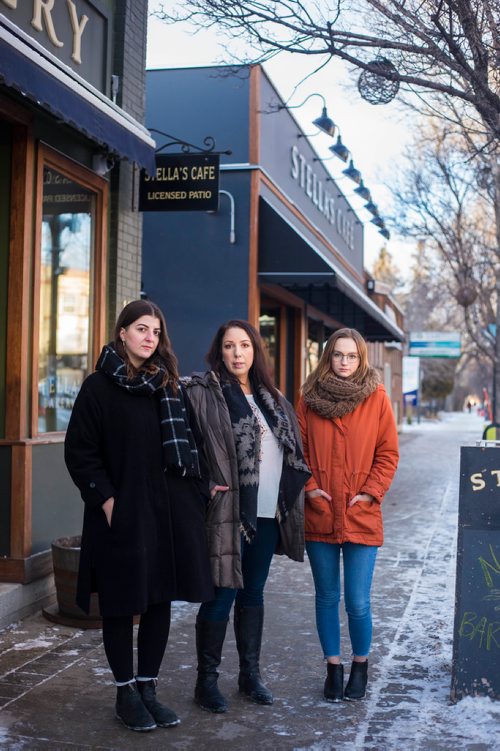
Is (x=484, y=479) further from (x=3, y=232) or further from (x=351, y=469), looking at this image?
(x=3, y=232)

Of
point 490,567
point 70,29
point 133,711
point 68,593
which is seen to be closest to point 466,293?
point 70,29

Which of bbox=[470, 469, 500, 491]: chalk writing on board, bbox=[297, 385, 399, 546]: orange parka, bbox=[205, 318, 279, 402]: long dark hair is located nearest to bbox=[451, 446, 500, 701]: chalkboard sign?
bbox=[470, 469, 500, 491]: chalk writing on board

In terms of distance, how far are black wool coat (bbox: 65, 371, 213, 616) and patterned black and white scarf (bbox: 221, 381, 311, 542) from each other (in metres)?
0.24

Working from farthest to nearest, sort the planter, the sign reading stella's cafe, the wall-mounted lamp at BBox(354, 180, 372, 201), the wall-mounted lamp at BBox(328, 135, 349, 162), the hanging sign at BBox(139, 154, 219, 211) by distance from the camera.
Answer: the wall-mounted lamp at BBox(354, 180, 372, 201) < the sign reading stella's cafe < the wall-mounted lamp at BBox(328, 135, 349, 162) < the hanging sign at BBox(139, 154, 219, 211) < the planter

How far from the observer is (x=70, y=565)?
5621mm

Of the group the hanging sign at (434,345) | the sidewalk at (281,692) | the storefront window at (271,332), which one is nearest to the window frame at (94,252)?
the sidewalk at (281,692)

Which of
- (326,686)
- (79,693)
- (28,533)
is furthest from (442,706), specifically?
(28,533)

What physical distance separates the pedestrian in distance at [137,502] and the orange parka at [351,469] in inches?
25.6

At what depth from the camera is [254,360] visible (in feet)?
14.4

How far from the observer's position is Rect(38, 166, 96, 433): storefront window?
667 cm

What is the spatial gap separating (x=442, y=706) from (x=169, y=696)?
1338mm

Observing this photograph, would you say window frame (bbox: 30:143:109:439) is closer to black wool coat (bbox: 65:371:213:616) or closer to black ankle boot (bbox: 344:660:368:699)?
black wool coat (bbox: 65:371:213:616)

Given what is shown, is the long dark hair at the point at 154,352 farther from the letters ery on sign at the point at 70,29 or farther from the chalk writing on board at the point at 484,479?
the letters ery on sign at the point at 70,29

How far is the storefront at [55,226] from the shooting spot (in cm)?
589
